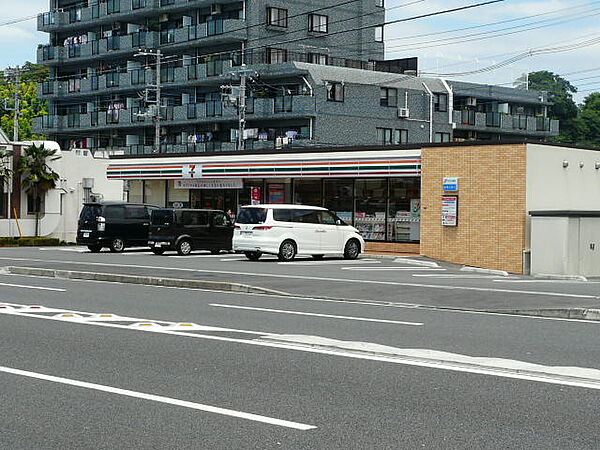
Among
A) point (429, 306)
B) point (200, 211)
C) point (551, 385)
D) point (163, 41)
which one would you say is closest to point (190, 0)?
point (163, 41)

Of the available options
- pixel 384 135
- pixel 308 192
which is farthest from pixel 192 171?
pixel 384 135

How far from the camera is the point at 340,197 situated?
1532 inches

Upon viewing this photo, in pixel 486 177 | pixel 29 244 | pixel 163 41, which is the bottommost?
pixel 29 244

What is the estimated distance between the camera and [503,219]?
31859mm

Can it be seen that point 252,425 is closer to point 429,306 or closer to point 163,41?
point 429,306

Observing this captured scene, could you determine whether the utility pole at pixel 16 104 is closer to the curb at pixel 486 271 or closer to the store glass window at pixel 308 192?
the store glass window at pixel 308 192

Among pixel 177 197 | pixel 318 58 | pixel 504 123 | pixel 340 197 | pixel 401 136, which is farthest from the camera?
pixel 504 123

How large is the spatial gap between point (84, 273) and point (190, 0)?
152ft

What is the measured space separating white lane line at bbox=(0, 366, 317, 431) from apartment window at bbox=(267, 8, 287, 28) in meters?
57.5

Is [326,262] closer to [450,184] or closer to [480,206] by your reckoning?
[450,184]

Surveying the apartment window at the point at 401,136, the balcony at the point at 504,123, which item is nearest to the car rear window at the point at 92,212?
the apartment window at the point at 401,136

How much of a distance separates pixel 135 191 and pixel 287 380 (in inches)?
1549

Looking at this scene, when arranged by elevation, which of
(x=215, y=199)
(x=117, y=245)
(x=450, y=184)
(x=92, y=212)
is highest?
(x=450, y=184)

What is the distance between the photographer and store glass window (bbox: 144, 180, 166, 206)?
153ft
